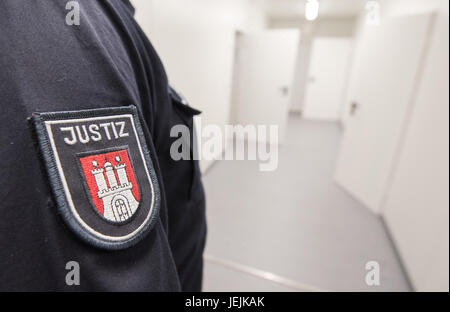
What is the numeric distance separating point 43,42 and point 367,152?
2494 mm

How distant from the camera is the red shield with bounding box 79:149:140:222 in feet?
0.73

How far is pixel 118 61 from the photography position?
0.84 feet

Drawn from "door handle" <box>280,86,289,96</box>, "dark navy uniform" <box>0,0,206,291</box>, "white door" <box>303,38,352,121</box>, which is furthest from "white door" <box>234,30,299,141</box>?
"dark navy uniform" <box>0,0,206,291</box>

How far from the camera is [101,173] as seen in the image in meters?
0.23

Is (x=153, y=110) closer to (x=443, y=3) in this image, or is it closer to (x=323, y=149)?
(x=443, y=3)

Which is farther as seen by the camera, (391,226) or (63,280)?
(391,226)

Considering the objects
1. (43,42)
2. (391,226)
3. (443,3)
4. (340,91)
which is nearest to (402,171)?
(391,226)

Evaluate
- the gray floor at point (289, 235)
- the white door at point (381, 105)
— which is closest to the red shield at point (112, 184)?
the gray floor at point (289, 235)

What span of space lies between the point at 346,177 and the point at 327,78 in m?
3.92

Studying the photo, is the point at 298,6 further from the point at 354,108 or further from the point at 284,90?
the point at 284,90

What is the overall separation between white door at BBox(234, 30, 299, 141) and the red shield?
3567 mm

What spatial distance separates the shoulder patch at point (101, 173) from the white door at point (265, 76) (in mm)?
3556

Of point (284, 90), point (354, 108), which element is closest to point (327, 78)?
point (284, 90)

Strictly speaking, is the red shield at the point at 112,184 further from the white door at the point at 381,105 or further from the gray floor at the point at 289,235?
the white door at the point at 381,105
